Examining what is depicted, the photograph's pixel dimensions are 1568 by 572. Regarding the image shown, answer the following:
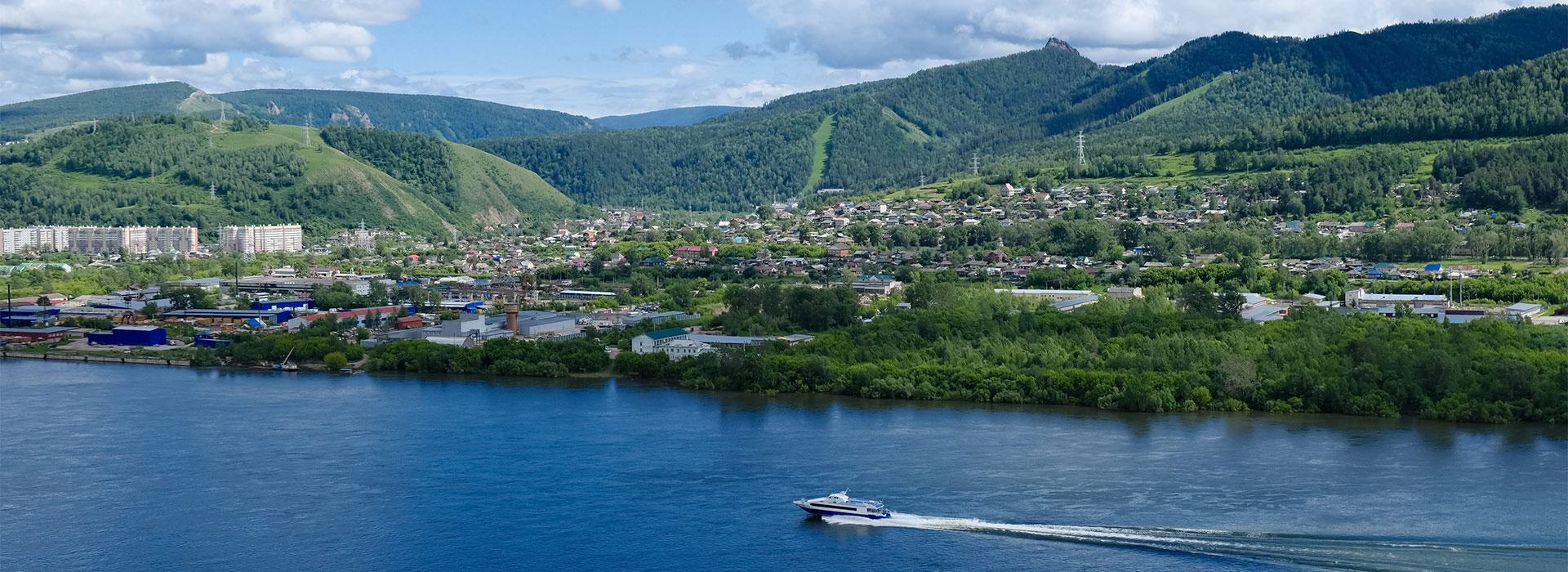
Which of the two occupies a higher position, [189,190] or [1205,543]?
[189,190]

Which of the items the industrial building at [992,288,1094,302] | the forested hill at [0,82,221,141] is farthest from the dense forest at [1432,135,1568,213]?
the forested hill at [0,82,221,141]

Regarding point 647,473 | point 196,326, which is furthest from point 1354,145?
point 647,473

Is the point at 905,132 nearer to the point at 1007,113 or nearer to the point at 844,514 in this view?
the point at 1007,113

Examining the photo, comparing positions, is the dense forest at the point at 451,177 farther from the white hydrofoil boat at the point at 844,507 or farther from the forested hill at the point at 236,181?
the white hydrofoil boat at the point at 844,507

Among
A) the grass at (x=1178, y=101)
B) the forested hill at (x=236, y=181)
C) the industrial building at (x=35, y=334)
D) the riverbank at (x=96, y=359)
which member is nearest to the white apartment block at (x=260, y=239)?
the forested hill at (x=236, y=181)

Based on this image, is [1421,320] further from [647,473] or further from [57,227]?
[57,227]

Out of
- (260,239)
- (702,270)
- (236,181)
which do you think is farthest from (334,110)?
(702,270)
